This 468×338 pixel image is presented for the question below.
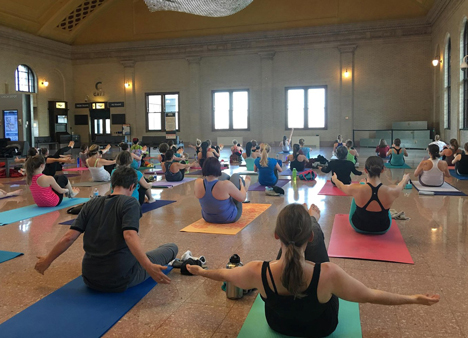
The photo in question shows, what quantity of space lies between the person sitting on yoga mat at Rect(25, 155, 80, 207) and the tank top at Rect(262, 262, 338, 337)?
4961 mm

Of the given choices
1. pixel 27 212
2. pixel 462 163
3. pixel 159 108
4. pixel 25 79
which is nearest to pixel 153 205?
pixel 27 212

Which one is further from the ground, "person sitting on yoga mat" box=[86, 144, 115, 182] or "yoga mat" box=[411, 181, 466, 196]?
"person sitting on yoga mat" box=[86, 144, 115, 182]

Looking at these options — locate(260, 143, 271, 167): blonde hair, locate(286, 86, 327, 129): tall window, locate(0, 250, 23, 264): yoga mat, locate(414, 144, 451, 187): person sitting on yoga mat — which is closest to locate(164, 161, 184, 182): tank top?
locate(260, 143, 271, 167): blonde hair

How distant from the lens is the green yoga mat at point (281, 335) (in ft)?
8.01

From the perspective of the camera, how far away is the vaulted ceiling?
63.7 feet

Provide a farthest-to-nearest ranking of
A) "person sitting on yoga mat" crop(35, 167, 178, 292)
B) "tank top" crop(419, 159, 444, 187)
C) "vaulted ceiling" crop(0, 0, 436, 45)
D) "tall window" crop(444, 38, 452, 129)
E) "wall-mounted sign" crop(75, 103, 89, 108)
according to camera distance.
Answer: "wall-mounted sign" crop(75, 103, 89, 108)
"vaulted ceiling" crop(0, 0, 436, 45)
"tall window" crop(444, 38, 452, 129)
"tank top" crop(419, 159, 444, 187)
"person sitting on yoga mat" crop(35, 167, 178, 292)

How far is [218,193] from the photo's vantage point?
508cm

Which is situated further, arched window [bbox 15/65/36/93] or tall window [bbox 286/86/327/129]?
tall window [bbox 286/86/327/129]

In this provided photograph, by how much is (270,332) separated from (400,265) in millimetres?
1745

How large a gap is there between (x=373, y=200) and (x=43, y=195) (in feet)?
16.2

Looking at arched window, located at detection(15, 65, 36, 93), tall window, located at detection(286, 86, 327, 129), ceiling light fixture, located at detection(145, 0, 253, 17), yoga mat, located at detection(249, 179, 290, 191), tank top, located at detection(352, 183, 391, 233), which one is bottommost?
yoga mat, located at detection(249, 179, 290, 191)

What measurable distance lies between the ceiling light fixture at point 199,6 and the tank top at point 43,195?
350 cm

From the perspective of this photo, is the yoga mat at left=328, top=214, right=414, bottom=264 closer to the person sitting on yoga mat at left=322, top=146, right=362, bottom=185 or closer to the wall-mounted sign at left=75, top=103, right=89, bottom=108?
the person sitting on yoga mat at left=322, top=146, right=362, bottom=185

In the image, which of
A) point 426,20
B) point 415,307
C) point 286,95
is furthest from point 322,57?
point 415,307
